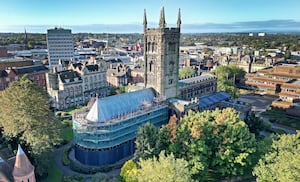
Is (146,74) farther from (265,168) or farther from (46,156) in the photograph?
(265,168)

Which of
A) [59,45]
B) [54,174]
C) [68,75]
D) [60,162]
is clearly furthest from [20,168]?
[59,45]

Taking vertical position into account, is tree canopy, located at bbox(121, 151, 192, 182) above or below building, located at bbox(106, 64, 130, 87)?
below

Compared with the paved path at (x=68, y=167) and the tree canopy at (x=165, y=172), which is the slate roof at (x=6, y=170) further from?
the tree canopy at (x=165, y=172)

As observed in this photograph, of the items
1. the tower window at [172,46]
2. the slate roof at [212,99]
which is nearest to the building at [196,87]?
the slate roof at [212,99]

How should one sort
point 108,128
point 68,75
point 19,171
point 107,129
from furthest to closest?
point 68,75 → point 108,128 → point 107,129 → point 19,171

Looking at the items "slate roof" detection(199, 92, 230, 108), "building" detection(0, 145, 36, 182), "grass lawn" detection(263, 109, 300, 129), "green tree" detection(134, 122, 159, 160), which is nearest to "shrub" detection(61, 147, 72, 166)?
"building" detection(0, 145, 36, 182)

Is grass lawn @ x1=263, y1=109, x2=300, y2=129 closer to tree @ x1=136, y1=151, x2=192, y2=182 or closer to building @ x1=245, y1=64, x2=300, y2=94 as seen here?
building @ x1=245, y1=64, x2=300, y2=94

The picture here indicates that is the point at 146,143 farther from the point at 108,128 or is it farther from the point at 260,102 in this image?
the point at 260,102
